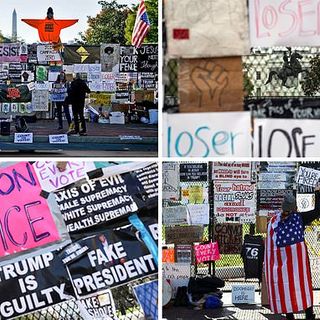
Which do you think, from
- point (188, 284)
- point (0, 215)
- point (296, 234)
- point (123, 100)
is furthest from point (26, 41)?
point (0, 215)

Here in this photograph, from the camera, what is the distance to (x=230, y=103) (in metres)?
4.10

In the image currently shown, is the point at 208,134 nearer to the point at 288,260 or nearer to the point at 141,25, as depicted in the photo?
the point at 288,260

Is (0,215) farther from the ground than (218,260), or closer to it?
farther from the ground

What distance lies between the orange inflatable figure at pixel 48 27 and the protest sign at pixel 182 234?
16.8 feet

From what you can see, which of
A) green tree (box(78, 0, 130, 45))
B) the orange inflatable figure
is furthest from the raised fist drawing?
green tree (box(78, 0, 130, 45))

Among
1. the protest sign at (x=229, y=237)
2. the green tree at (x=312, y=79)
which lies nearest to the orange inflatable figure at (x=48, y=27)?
the protest sign at (x=229, y=237)

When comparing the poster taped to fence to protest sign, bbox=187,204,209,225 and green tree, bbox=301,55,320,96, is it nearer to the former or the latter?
green tree, bbox=301,55,320,96

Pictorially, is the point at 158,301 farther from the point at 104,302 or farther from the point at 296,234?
the point at 296,234

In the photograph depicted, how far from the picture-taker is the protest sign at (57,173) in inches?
167

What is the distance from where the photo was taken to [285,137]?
13.5ft

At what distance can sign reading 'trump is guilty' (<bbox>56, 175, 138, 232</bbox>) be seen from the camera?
Answer: 424 cm

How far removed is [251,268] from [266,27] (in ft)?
15.9

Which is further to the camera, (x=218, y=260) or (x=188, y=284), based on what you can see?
(x=218, y=260)

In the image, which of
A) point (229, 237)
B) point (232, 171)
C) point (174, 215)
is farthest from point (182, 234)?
point (232, 171)
